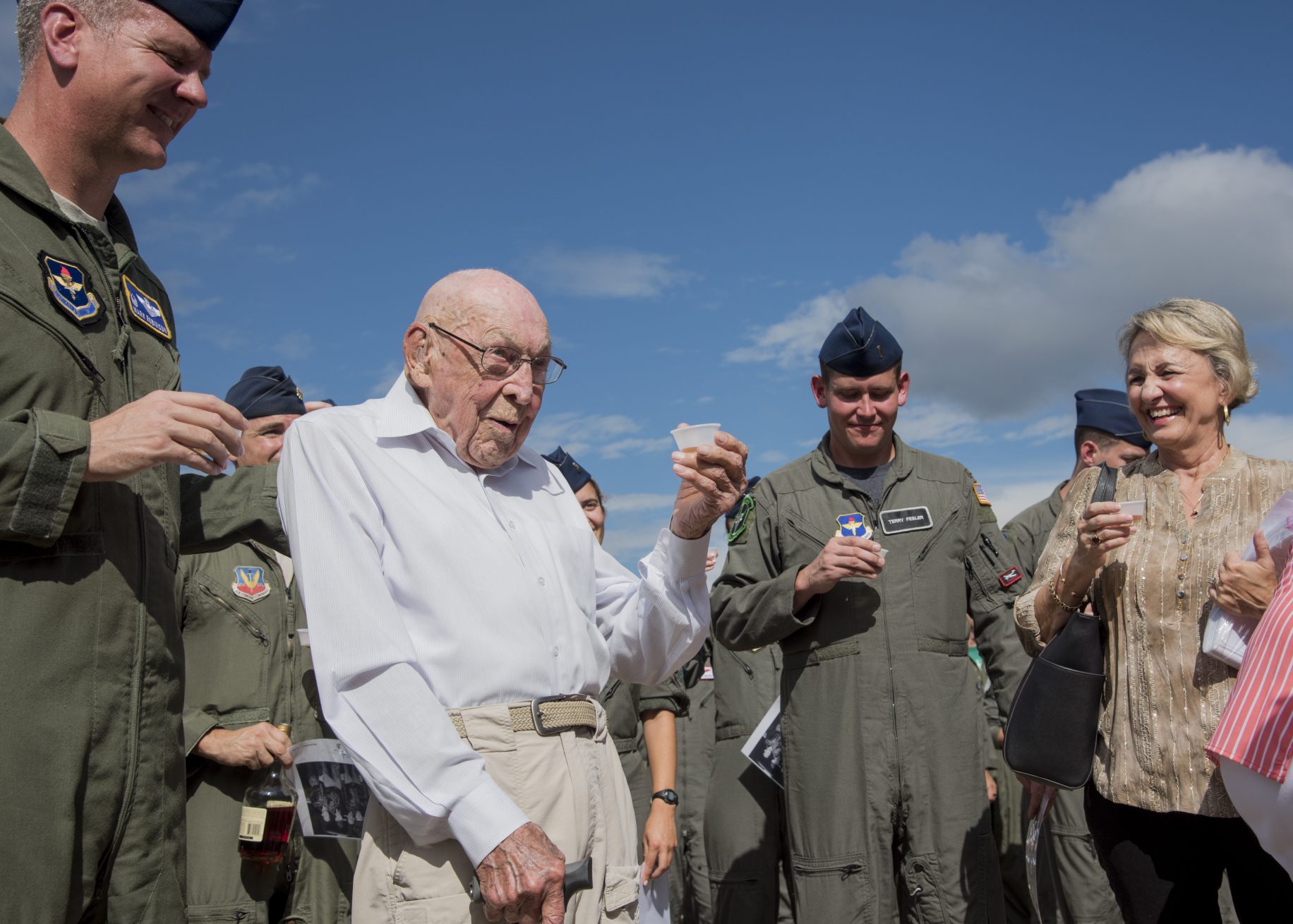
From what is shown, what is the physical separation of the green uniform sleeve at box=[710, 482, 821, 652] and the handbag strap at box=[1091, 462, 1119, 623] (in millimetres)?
1275

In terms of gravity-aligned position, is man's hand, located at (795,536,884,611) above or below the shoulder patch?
below

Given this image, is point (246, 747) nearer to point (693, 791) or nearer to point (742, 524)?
point (742, 524)

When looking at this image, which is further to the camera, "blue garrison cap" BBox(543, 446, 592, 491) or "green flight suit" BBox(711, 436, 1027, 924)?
"blue garrison cap" BBox(543, 446, 592, 491)

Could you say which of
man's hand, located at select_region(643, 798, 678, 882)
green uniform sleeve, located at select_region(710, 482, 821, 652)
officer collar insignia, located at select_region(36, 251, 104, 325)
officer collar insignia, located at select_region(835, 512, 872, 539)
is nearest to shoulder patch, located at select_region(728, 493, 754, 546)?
green uniform sleeve, located at select_region(710, 482, 821, 652)

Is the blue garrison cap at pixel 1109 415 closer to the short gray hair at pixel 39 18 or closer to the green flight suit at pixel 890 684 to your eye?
the green flight suit at pixel 890 684

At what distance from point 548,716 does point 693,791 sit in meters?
5.18

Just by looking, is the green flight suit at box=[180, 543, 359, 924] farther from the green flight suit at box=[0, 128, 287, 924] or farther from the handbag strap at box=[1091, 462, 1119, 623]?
the handbag strap at box=[1091, 462, 1119, 623]

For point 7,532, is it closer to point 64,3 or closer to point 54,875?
point 54,875

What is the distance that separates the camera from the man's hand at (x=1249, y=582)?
3520 mm

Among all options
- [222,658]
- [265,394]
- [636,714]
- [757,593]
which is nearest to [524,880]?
[757,593]

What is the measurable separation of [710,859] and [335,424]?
419cm

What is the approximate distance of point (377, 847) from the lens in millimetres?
2822

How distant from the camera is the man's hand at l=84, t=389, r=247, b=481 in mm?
2338

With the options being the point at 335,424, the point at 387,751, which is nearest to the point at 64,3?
the point at 335,424
